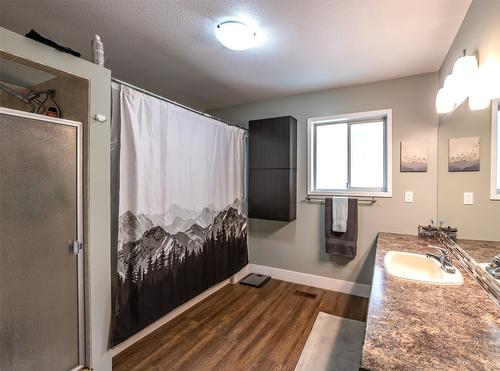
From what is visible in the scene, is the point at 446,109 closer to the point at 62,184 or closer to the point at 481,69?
the point at 481,69

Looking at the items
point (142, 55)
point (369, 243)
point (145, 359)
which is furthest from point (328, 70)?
point (145, 359)

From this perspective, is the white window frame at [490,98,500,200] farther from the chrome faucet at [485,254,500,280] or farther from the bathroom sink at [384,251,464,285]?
the bathroom sink at [384,251,464,285]

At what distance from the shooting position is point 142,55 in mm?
2166

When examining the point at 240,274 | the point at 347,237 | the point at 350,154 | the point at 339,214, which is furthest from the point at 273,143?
the point at 240,274

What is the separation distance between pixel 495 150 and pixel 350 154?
1.73m

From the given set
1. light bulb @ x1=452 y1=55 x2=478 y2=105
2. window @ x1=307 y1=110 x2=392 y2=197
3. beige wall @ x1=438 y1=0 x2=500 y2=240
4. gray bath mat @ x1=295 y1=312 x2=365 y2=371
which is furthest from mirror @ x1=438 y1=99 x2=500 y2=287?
gray bath mat @ x1=295 y1=312 x2=365 y2=371

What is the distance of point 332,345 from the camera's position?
77.5 inches

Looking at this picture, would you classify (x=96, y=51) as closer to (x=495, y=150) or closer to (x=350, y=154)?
(x=495, y=150)

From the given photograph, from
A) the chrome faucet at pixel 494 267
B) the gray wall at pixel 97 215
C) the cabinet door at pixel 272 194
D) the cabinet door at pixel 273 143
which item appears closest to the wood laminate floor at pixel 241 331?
the gray wall at pixel 97 215

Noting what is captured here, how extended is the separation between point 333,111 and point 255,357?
267 centimetres

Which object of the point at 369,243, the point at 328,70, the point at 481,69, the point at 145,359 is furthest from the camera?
the point at 369,243

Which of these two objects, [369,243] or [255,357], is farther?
[369,243]

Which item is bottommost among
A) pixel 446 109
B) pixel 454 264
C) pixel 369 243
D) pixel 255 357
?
pixel 255 357

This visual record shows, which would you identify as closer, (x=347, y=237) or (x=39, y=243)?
(x=39, y=243)
